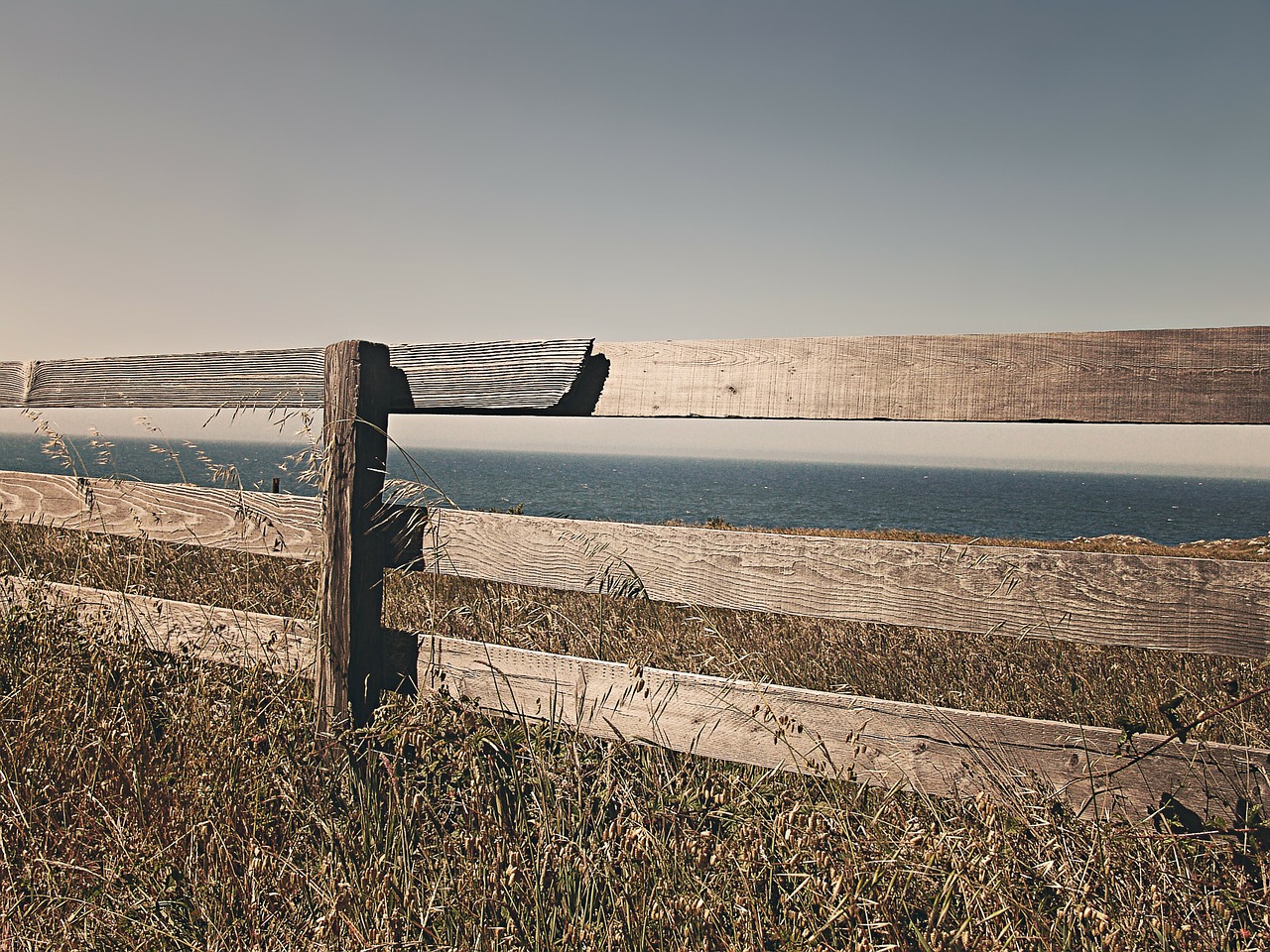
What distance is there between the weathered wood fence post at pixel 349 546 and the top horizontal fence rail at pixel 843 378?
0.19 meters

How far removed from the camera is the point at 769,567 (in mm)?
2484

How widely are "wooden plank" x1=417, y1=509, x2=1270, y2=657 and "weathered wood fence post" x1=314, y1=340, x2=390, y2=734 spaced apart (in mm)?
559

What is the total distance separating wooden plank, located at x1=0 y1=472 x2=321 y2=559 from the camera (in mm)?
3180

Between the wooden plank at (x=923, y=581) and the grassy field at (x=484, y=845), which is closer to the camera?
the grassy field at (x=484, y=845)

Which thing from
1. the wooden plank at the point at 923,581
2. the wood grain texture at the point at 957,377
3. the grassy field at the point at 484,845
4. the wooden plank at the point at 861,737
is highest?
the wood grain texture at the point at 957,377

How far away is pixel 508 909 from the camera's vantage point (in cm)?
192

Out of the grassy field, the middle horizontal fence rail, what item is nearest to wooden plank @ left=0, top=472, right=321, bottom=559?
the middle horizontal fence rail

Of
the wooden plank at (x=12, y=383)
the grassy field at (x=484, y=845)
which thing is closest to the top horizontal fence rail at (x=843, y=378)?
the grassy field at (x=484, y=845)

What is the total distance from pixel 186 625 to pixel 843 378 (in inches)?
116

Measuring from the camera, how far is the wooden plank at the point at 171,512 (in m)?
3.18

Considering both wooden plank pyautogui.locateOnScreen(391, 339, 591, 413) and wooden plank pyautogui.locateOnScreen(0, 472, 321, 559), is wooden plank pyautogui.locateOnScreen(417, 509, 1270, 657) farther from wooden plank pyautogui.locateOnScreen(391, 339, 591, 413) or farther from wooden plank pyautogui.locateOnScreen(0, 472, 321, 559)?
wooden plank pyautogui.locateOnScreen(0, 472, 321, 559)

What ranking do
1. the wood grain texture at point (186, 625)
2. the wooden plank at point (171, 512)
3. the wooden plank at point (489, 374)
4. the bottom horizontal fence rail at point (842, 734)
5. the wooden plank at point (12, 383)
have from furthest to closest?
the wooden plank at point (12, 383), the wooden plank at point (171, 512), the wood grain texture at point (186, 625), the wooden plank at point (489, 374), the bottom horizontal fence rail at point (842, 734)

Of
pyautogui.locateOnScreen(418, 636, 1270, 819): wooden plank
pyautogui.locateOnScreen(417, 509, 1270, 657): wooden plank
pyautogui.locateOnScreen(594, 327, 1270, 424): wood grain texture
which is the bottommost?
pyautogui.locateOnScreen(418, 636, 1270, 819): wooden plank

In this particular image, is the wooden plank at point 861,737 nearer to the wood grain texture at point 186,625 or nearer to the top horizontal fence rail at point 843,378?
the wood grain texture at point 186,625
